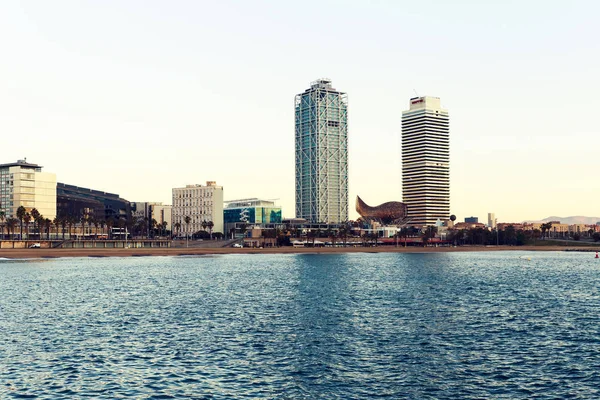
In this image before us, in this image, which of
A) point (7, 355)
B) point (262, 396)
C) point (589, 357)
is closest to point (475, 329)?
point (589, 357)

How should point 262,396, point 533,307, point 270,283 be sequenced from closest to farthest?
point 262,396
point 533,307
point 270,283

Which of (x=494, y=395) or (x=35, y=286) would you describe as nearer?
(x=494, y=395)

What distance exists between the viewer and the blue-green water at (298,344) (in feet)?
132

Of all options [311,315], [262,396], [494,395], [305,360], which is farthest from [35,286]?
[494,395]

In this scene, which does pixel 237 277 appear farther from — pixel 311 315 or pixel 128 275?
pixel 311 315

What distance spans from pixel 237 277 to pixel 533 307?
236ft

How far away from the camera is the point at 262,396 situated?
38.0 m

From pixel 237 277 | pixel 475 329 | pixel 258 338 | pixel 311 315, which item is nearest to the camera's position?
pixel 258 338

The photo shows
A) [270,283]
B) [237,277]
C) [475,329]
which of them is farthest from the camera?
[237,277]

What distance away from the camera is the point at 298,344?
54906 mm

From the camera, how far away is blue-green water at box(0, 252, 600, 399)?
40.4 metres

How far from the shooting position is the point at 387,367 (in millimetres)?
45969

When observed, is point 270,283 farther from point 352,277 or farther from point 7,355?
point 7,355

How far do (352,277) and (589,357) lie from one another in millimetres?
89735
